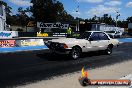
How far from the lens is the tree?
9750 cm

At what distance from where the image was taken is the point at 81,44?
49.8 feet

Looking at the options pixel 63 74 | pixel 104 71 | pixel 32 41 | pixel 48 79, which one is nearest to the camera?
pixel 48 79

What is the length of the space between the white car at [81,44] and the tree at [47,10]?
80.5 meters

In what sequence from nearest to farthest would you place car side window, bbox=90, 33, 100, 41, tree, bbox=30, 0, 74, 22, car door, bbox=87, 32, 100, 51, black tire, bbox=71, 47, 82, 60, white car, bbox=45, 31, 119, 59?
white car, bbox=45, 31, 119, 59 → black tire, bbox=71, 47, 82, 60 → car door, bbox=87, 32, 100, 51 → car side window, bbox=90, 33, 100, 41 → tree, bbox=30, 0, 74, 22

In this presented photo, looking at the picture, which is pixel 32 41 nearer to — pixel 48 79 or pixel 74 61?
pixel 74 61

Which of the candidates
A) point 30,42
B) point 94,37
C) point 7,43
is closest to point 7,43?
point 7,43

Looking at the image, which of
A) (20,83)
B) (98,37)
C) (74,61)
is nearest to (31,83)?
(20,83)

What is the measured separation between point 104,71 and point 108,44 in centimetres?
604

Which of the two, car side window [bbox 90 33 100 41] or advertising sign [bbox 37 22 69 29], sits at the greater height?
advertising sign [bbox 37 22 69 29]

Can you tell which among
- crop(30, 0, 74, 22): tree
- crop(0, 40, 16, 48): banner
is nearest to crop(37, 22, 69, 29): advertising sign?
crop(0, 40, 16, 48): banner

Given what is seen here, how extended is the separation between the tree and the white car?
80540mm

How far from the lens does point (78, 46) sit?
15.1m

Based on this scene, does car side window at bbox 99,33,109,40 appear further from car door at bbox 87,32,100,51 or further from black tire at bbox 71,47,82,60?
black tire at bbox 71,47,82,60

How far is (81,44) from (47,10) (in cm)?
8525
